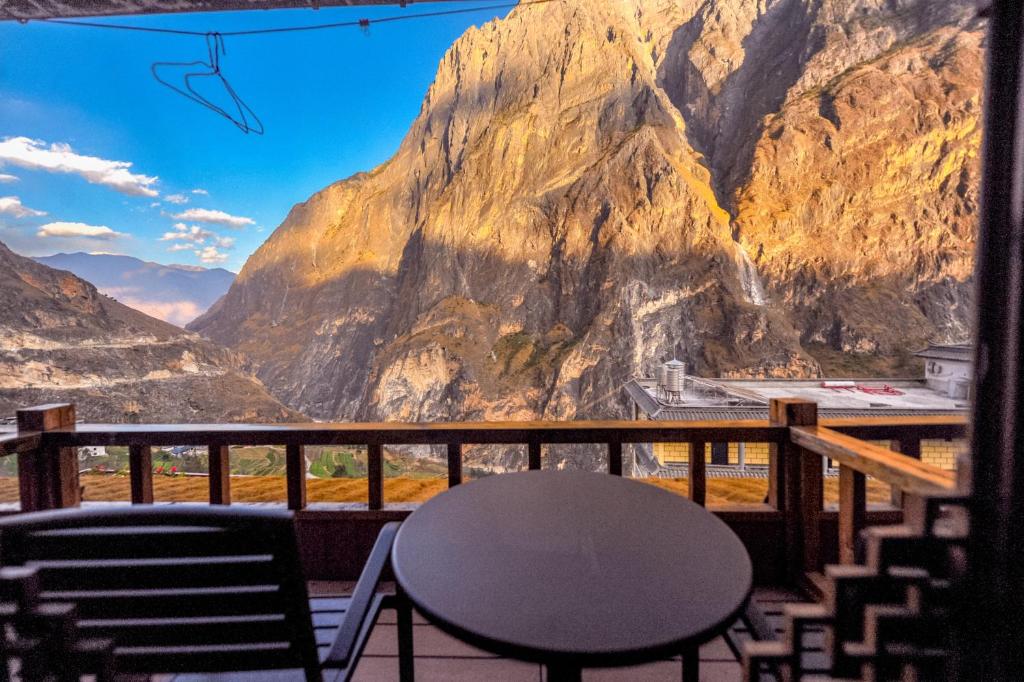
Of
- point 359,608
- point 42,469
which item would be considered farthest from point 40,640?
point 42,469

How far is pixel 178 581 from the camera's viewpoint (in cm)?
68

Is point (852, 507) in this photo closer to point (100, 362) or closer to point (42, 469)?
point (42, 469)

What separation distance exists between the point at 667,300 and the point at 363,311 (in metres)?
27.8

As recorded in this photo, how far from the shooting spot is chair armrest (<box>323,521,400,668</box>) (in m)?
0.77

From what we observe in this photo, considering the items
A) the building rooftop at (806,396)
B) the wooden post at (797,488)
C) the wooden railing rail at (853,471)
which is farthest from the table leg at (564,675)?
the building rooftop at (806,396)

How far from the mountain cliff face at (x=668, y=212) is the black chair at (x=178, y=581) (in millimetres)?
30309

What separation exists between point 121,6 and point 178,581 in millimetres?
2786

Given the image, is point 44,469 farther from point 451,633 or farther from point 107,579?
point 451,633

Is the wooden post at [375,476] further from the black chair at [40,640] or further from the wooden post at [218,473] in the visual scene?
the black chair at [40,640]

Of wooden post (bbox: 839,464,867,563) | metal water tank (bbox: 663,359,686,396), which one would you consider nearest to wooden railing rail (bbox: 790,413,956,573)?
wooden post (bbox: 839,464,867,563)

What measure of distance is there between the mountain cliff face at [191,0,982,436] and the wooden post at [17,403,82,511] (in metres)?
29.6

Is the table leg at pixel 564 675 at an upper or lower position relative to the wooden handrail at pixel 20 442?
lower

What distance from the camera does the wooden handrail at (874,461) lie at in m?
1.07

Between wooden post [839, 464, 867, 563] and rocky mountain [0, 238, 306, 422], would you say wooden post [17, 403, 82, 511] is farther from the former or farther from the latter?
rocky mountain [0, 238, 306, 422]
